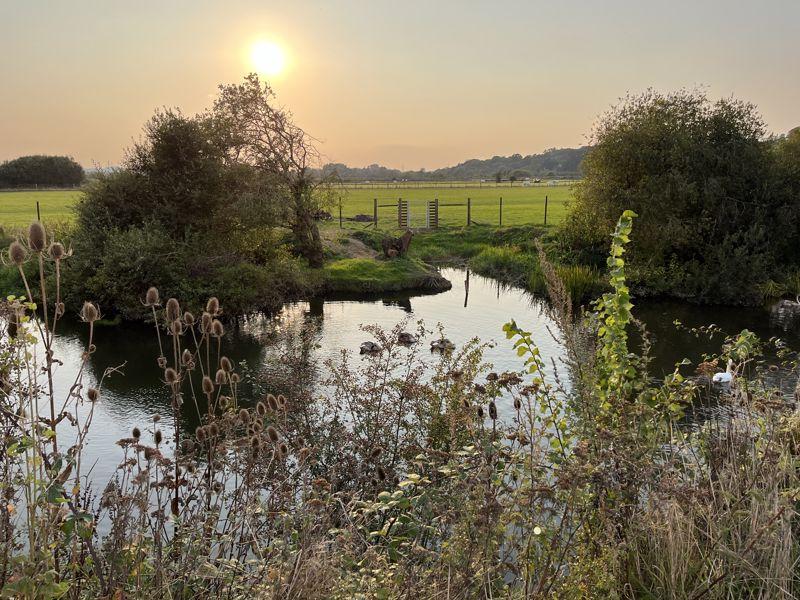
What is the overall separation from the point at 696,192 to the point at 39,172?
93876 millimetres

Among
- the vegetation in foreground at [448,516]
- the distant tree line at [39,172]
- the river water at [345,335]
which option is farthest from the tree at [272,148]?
the distant tree line at [39,172]

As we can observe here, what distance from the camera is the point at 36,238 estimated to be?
3613mm

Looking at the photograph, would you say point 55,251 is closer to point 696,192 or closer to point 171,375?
point 171,375

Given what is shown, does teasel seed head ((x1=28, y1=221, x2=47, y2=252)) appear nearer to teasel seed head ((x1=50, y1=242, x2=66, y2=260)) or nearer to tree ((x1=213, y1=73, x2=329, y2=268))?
teasel seed head ((x1=50, y1=242, x2=66, y2=260))

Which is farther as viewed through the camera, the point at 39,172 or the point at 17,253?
the point at 39,172

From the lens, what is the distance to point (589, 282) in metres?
22.6

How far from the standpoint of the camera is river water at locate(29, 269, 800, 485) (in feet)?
37.4

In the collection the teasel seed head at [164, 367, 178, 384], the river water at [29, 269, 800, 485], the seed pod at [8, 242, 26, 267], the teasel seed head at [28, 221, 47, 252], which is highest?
the teasel seed head at [28, 221, 47, 252]

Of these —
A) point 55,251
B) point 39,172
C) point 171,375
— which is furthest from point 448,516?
point 39,172

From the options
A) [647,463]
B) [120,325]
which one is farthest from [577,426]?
[120,325]

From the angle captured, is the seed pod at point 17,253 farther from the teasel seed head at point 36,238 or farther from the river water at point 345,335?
the river water at point 345,335

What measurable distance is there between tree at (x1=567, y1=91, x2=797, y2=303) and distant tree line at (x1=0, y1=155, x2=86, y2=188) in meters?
83.5

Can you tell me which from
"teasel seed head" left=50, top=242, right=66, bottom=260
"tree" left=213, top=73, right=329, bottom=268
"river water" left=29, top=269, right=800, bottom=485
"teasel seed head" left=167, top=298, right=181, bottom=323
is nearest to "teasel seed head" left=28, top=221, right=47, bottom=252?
"teasel seed head" left=50, top=242, right=66, bottom=260

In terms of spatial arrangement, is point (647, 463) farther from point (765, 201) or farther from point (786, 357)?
point (765, 201)
